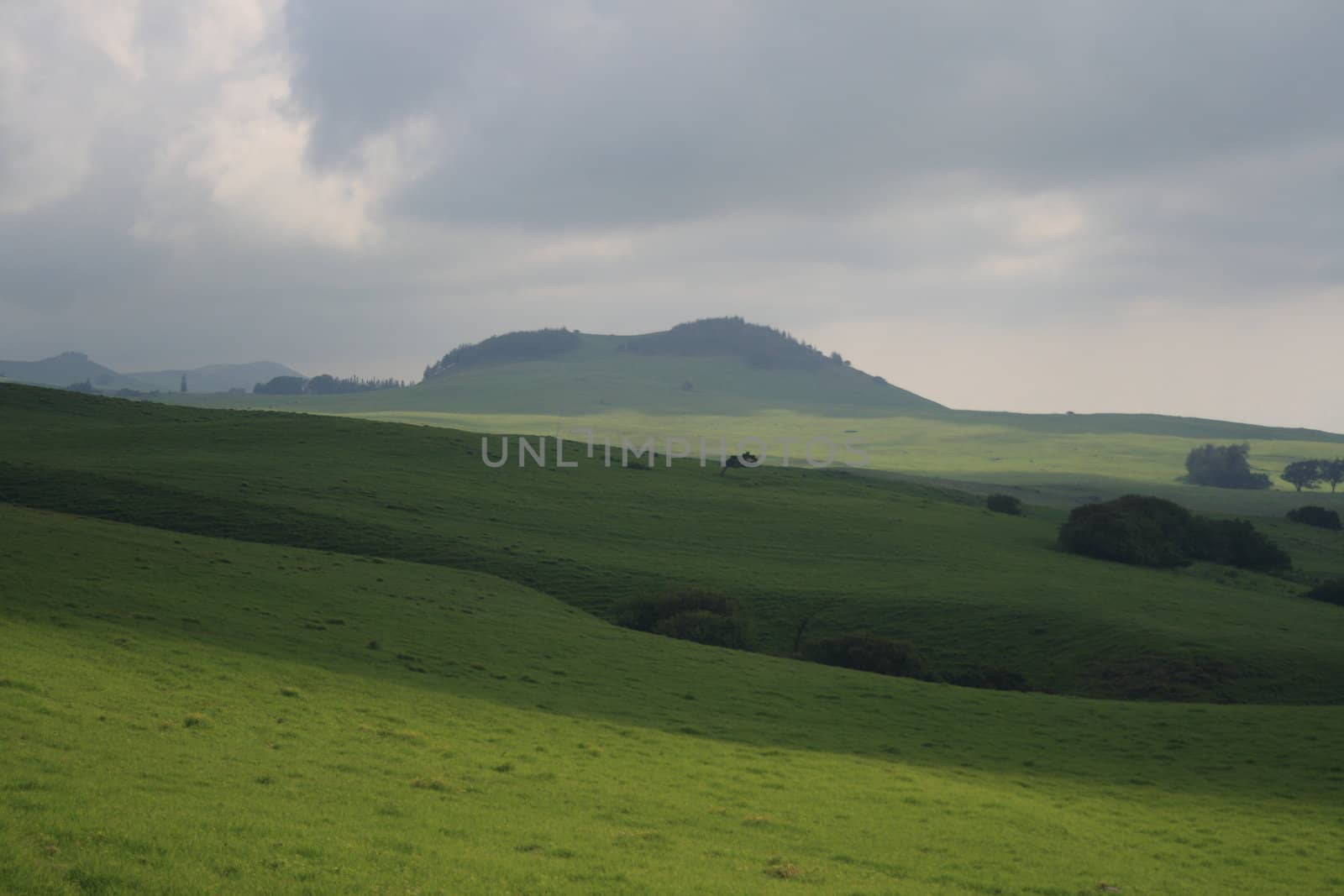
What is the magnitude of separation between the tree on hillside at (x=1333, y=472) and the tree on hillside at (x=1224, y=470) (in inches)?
350

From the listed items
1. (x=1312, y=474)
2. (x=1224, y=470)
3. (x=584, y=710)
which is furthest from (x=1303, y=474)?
(x=584, y=710)

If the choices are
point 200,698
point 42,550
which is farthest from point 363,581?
point 200,698

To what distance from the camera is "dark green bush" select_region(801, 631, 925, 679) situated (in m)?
38.4

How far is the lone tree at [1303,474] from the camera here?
574ft

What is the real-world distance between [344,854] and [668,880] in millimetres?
3954

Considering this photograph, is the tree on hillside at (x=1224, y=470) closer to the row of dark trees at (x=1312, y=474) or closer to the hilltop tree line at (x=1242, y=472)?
the hilltop tree line at (x=1242, y=472)

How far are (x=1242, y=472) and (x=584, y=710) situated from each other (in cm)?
18609

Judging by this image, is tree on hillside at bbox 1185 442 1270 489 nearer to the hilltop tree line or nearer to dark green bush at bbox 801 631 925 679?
the hilltop tree line

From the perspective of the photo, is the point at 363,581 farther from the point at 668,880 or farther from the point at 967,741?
the point at 668,880

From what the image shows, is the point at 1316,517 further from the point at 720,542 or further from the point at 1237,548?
the point at 720,542

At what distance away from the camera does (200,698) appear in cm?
1947

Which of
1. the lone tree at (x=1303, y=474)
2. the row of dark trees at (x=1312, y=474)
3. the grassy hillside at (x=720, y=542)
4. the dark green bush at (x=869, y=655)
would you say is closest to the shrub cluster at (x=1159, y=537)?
the grassy hillside at (x=720, y=542)

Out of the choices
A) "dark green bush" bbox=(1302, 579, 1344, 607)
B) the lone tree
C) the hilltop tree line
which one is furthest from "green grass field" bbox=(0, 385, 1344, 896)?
the lone tree

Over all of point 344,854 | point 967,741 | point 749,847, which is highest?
point 344,854
